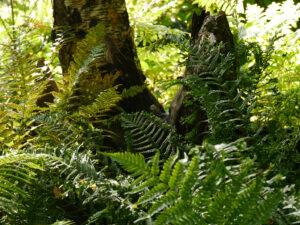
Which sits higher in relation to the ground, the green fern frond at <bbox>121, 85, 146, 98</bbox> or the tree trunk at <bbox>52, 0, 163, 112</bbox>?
the tree trunk at <bbox>52, 0, 163, 112</bbox>

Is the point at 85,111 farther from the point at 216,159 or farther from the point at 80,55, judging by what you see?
the point at 216,159

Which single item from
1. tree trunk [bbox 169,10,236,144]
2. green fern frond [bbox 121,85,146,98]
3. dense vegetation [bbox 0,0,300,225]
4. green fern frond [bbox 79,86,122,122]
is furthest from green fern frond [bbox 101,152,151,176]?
green fern frond [bbox 121,85,146,98]

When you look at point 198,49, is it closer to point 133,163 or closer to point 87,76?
point 87,76

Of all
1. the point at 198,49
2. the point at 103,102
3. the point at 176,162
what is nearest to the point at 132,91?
the point at 103,102

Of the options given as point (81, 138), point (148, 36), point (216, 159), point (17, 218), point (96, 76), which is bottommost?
point (17, 218)

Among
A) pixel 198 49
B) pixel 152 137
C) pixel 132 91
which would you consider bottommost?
pixel 152 137

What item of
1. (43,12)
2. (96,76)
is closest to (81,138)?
(96,76)

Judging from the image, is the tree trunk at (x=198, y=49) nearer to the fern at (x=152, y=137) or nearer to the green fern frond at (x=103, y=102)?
the fern at (x=152, y=137)

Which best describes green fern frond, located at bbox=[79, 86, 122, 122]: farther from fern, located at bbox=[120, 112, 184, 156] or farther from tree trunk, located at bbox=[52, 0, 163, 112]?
tree trunk, located at bbox=[52, 0, 163, 112]

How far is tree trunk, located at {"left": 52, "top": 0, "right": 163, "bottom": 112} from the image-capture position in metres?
1.74

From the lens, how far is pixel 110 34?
1.83m

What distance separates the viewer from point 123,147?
1434 mm

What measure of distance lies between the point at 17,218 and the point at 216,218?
565mm

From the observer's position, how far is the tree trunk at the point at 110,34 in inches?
68.4
